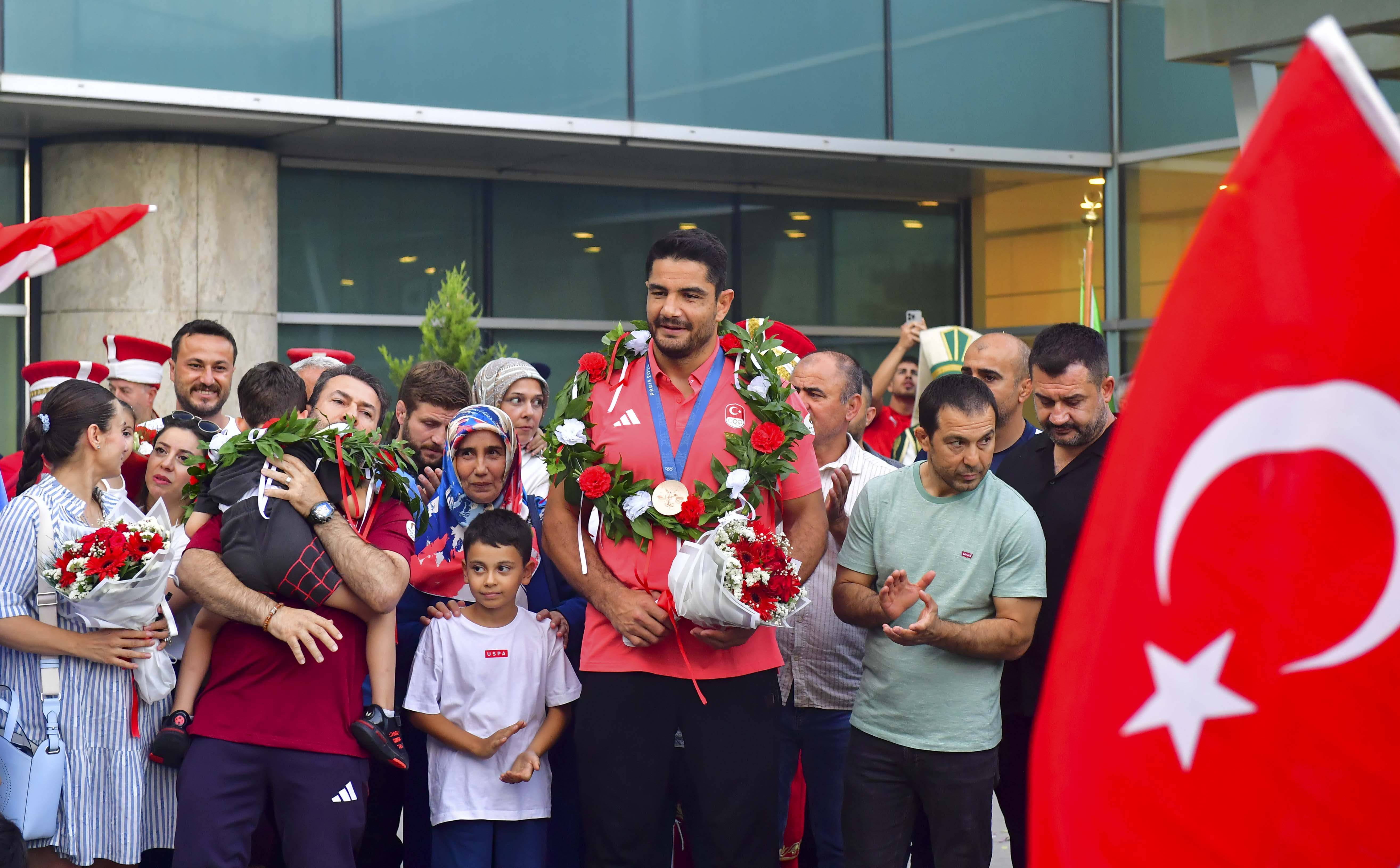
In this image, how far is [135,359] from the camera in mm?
6801

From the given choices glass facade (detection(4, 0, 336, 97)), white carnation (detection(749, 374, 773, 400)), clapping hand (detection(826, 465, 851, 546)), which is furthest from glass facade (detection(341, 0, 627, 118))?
white carnation (detection(749, 374, 773, 400))

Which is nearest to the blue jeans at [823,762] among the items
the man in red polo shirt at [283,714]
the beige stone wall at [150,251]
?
the man in red polo shirt at [283,714]

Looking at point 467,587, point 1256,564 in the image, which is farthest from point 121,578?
point 1256,564

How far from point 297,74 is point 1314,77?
38.1ft

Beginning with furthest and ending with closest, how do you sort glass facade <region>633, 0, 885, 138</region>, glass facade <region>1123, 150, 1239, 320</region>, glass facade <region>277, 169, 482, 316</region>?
glass facade <region>1123, 150, 1239, 320</region>, glass facade <region>277, 169, 482, 316</region>, glass facade <region>633, 0, 885, 138</region>

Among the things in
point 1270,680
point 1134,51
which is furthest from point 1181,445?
point 1134,51

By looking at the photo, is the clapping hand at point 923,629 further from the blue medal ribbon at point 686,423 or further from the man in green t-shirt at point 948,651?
the blue medal ribbon at point 686,423

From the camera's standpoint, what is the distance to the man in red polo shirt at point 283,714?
3965 mm

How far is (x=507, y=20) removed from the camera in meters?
12.7

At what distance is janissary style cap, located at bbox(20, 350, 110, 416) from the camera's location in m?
6.68

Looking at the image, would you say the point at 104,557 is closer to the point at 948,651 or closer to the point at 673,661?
the point at 673,661

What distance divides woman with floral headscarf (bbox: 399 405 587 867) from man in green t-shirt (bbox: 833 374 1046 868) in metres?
1.04

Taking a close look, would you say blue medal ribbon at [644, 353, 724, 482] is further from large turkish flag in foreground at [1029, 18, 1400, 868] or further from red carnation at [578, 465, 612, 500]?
large turkish flag in foreground at [1029, 18, 1400, 868]

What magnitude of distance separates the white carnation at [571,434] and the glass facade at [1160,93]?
11.7 metres
